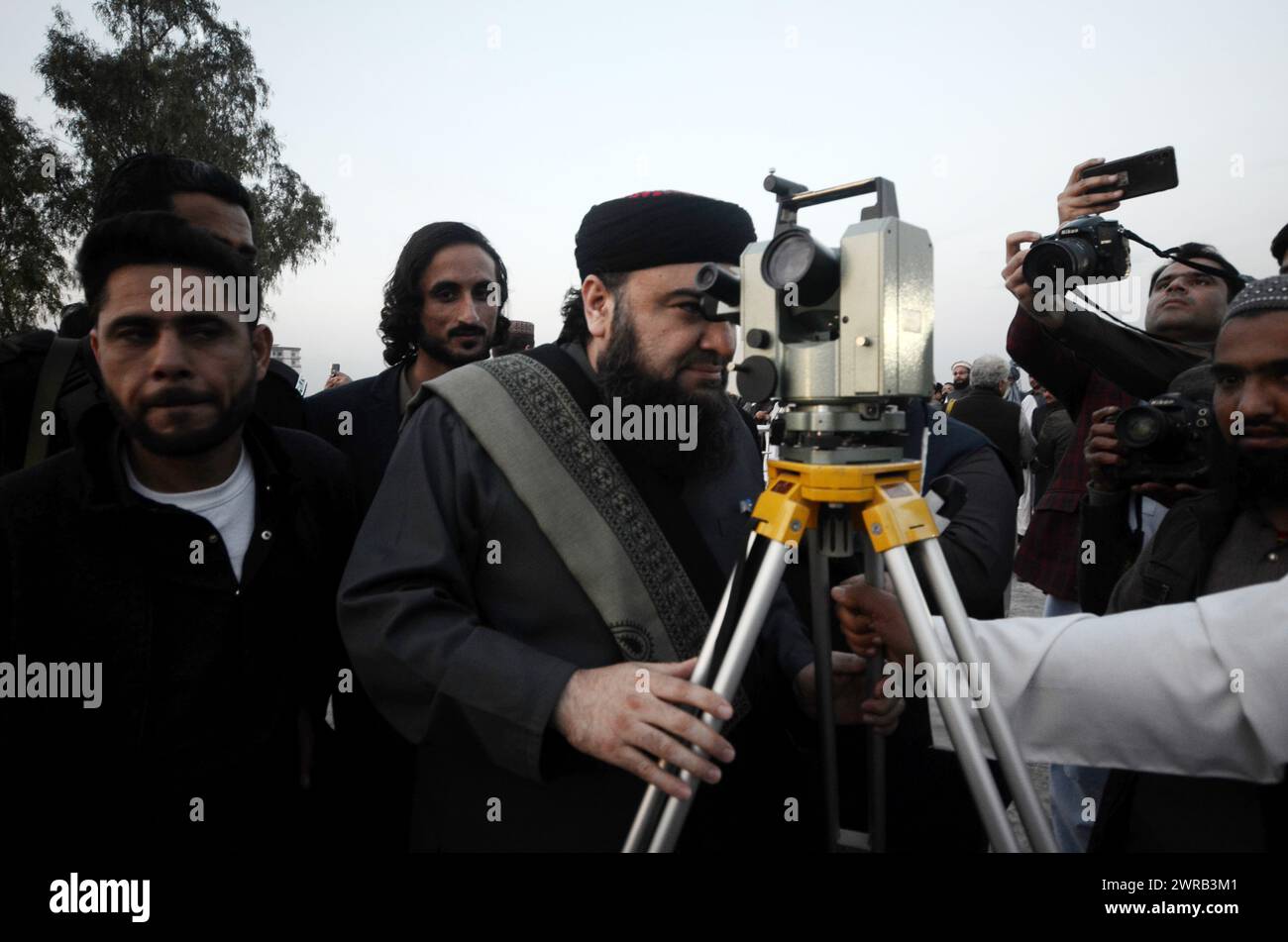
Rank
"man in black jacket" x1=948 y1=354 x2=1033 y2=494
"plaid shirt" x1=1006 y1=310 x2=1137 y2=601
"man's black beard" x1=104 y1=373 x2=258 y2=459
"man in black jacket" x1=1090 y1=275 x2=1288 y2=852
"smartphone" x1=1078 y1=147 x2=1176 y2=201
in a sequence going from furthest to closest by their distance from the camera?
"man in black jacket" x1=948 y1=354 x2=1033 y2=494 → "plaid shirt" x1=1006 y1=310 x2=1137 y2=601 → "smartphone" x1=1078 y1=147 x2=1176 y2=201 → "man's black beard" x1=104 y1=373 x2=258 y2=459 → "man in black jacket" x1=1090 y1=275 x2=1288 y2=852

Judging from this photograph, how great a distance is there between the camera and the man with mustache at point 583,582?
144cm

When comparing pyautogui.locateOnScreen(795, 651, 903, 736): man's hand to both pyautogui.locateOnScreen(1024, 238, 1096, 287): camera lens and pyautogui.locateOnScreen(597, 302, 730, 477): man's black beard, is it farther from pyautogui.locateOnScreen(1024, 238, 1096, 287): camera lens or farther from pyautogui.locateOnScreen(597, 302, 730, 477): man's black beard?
pyautogui.locateOnScreen(1024, 238, 1096, 287): camera lens

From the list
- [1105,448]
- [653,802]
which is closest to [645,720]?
[653,802]

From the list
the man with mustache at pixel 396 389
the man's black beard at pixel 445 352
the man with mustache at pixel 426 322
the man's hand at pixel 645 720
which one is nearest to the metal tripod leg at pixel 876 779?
the man's hand at pixel 645 720

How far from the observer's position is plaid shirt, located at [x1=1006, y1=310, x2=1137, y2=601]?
2.96 meters

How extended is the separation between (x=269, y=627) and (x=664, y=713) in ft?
3.37

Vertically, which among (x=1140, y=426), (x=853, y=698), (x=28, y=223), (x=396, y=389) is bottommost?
(x=853, y=698)

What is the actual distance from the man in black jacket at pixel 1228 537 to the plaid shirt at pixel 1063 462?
3.51 ft

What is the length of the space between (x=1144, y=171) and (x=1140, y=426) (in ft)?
3.48

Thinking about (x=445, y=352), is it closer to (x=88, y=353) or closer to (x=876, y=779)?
(x=88, y=353)

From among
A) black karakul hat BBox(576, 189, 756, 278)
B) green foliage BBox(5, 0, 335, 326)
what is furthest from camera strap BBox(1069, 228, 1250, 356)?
green foliage BBox(5, 0, 335, 326)

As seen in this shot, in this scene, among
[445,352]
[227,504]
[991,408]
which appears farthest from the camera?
[991,408]

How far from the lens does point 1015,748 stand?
3.95 feet

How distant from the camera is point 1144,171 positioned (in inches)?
99.0
